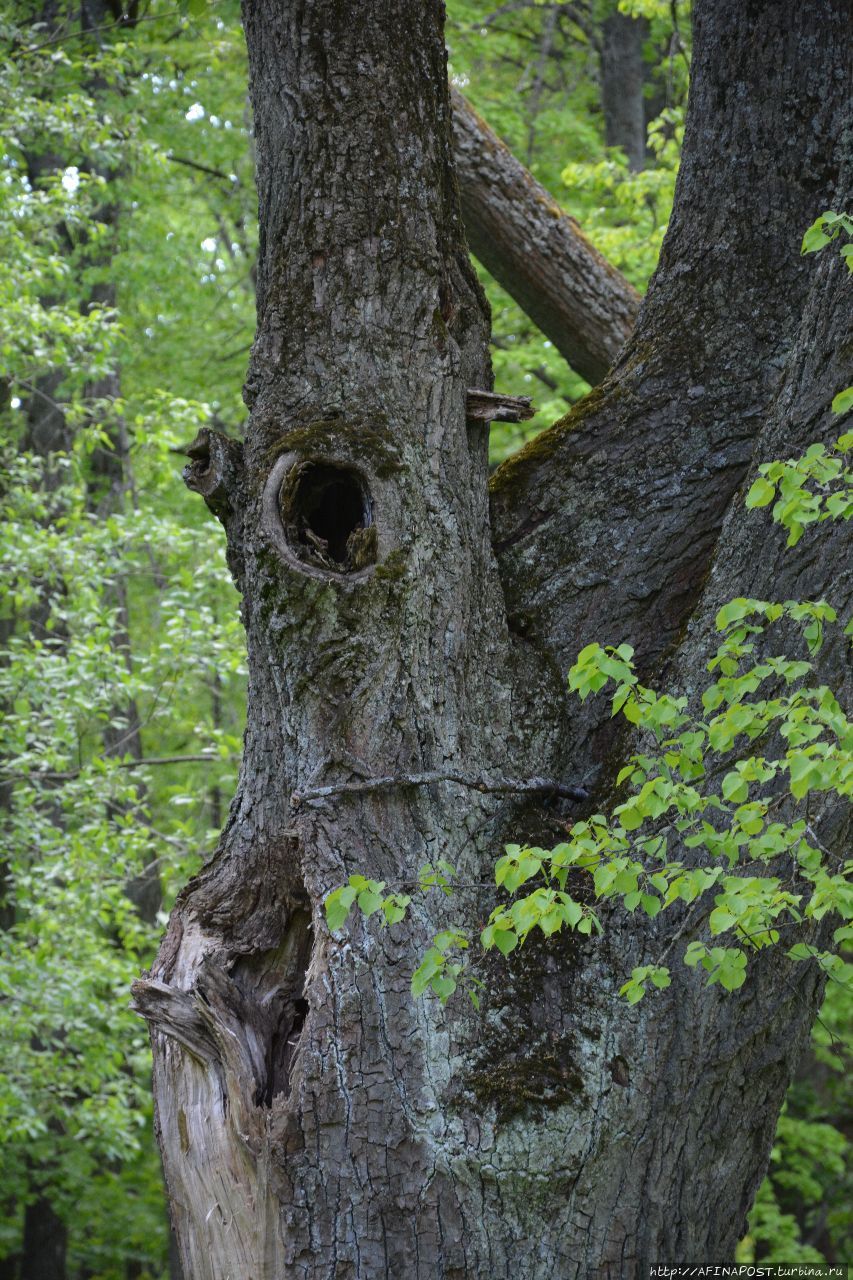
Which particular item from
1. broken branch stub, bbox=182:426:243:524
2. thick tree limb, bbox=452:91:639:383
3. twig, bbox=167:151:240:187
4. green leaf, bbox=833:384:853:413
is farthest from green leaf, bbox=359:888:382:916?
twig, bbox=167:151:240:187

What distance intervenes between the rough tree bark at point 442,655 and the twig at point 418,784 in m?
0.01

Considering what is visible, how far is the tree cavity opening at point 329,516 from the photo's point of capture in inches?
121

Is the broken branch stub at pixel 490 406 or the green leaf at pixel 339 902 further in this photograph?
the broken branch stub at pixel 490 406

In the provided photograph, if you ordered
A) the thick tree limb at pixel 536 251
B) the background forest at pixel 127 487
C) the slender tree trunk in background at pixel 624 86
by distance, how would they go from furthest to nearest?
the slender tree trunk in background at pixel 624 86 → the background forest at pixel 127 487 → the thick tree limb at pixel 536 251

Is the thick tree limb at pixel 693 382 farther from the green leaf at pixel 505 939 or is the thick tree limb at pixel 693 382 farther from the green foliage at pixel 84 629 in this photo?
the green foliage at pixel 84 629

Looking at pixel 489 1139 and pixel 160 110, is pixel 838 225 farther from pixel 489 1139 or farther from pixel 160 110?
pixel 160 110

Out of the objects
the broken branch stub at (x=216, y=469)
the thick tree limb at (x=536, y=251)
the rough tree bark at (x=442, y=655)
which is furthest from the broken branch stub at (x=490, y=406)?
the thick tree limb at (x=536, y=251)

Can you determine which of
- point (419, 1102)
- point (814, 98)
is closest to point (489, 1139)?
point (419, 1102)

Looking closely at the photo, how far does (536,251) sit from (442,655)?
2.74 metres

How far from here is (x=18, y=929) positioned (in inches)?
305

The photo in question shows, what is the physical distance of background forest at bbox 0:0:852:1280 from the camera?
779cm

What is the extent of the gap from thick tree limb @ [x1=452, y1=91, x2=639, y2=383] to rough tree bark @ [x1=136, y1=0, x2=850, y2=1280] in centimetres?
142

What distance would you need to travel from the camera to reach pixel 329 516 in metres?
3.32

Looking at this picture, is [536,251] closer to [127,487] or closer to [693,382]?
[693,382]
